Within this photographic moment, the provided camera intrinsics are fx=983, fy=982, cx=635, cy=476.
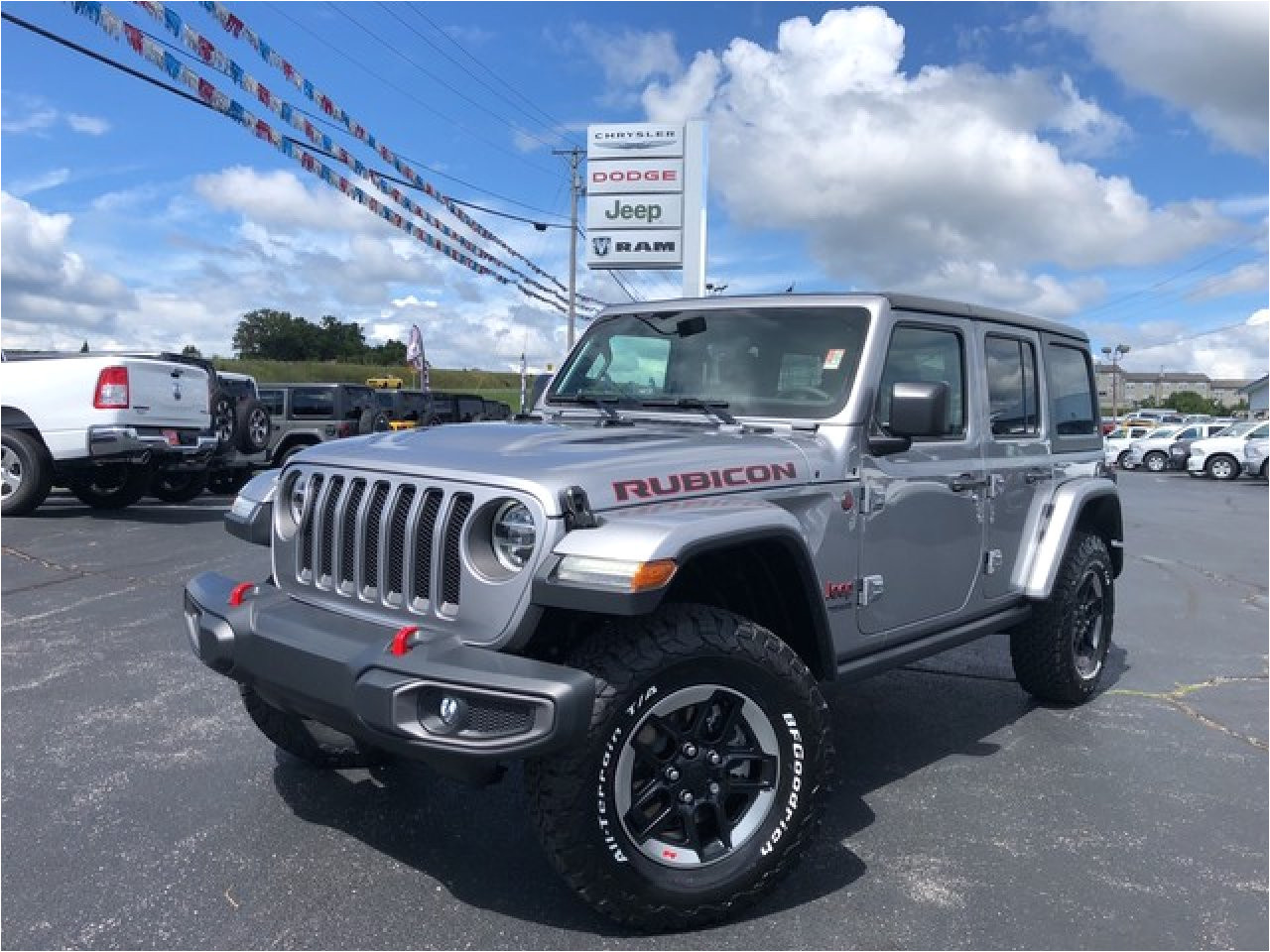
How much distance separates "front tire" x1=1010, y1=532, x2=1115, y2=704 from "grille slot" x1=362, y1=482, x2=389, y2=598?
3.21 meters

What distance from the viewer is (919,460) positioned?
3.79 meters

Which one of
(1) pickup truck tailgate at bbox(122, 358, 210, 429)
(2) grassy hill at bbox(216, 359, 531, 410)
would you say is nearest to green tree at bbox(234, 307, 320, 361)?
(2) grassy hill at bbox(216, 359, 531, 410)

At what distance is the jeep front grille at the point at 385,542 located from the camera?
2.73 meters

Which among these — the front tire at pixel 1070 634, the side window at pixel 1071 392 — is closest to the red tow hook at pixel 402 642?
the front tire at pixel 1070 634

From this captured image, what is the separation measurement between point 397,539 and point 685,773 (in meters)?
1.07

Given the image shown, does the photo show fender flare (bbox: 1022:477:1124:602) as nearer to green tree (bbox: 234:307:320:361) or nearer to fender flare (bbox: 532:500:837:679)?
fender flare (bbox: 532:500:837:679)

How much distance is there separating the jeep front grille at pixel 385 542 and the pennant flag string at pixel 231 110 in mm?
8560

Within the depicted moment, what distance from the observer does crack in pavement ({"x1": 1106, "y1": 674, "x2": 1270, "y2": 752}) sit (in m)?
4.59

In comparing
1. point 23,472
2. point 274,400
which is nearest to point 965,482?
point 23,472

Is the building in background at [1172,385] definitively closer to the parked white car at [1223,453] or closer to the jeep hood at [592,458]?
the parked white car at [1223,453]

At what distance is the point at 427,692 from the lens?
245 centimetres

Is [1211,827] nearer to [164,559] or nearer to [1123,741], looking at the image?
[1123,741]

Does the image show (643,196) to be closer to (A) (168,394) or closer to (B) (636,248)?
(B) (636,248)

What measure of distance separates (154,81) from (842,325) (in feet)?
31.8
